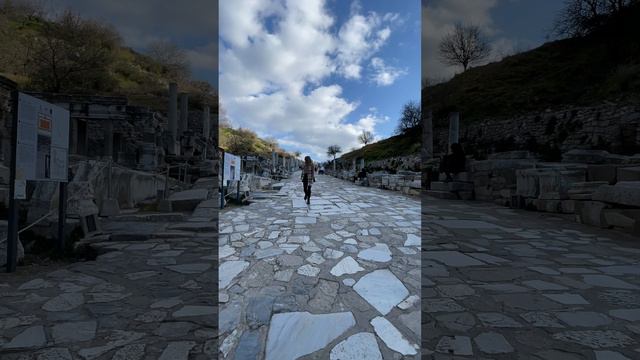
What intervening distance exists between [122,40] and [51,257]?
190 ft

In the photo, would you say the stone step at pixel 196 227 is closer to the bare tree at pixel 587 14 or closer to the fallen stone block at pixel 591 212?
the fallen stone block at pixel 591 212

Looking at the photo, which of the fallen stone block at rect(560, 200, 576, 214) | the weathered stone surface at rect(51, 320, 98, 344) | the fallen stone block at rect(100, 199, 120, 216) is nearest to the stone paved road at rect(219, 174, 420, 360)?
the weathered stone surface at rect(51, 320, 98, 344)

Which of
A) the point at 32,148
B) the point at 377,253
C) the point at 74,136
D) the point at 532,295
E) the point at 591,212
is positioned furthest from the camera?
the point at 74,136

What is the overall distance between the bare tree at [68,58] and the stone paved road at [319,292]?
3152cm

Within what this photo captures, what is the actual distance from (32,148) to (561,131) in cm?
2405

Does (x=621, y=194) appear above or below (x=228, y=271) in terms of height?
above

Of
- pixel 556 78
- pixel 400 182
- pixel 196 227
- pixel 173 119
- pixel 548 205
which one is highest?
pixel 556 78

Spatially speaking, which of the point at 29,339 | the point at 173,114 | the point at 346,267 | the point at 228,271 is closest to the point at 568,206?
the point at 346,267

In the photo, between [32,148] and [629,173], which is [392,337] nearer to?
[32,148]

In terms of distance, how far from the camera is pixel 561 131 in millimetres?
20578

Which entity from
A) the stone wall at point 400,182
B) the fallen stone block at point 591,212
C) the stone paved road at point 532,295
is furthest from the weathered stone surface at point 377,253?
the stone wall at point 400,182

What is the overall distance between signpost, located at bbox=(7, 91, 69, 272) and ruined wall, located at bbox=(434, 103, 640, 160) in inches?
746

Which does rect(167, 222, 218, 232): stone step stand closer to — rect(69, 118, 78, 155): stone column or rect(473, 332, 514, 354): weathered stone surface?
rect(473, 332, 514, 354): weathered stone surface

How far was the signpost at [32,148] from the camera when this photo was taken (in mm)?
3814
